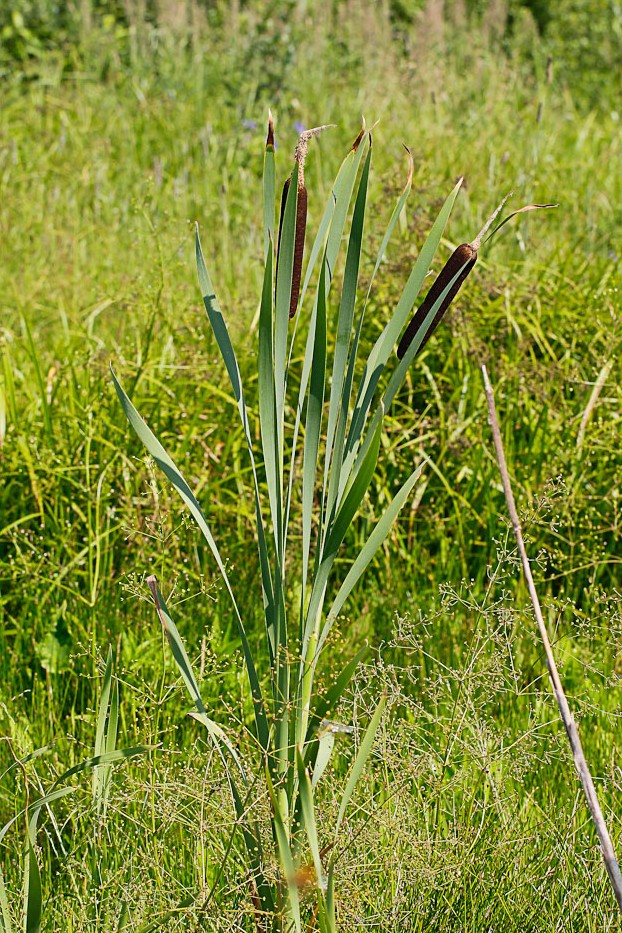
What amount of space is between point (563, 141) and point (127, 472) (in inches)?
162

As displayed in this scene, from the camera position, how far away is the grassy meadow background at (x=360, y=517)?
1421mm

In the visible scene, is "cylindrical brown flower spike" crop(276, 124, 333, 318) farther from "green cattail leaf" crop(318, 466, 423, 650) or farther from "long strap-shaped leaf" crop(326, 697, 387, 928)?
"long strap-shaped leaf" crop(326, 697, 387, 928)

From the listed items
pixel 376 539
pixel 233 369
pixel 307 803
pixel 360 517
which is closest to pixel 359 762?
pixel 307 803

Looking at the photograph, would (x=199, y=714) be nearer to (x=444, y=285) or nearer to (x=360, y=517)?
(x=444, y=285)

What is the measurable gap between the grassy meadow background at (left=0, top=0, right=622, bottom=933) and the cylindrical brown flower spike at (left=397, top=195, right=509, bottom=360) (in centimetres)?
44

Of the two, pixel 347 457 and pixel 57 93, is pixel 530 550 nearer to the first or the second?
pixel 347 457

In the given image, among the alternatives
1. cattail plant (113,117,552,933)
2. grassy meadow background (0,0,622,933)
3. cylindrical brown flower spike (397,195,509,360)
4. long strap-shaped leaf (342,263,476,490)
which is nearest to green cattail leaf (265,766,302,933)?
cattail plant (113,117,552,933)

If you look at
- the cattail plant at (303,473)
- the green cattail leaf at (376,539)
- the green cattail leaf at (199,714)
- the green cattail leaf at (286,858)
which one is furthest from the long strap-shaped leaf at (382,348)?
the green cattail leaf at (286,858)

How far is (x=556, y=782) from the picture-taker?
1.86 metres

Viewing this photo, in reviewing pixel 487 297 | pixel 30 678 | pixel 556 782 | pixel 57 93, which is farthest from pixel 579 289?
pixel 57 93

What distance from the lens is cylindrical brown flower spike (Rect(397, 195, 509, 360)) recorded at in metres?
1.12

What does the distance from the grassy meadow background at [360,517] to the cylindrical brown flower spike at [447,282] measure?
1.44ft

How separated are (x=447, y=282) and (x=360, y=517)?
163 cm

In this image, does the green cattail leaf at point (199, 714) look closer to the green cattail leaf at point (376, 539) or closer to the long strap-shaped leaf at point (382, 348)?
the green cattail leaf at point (376, 539)
